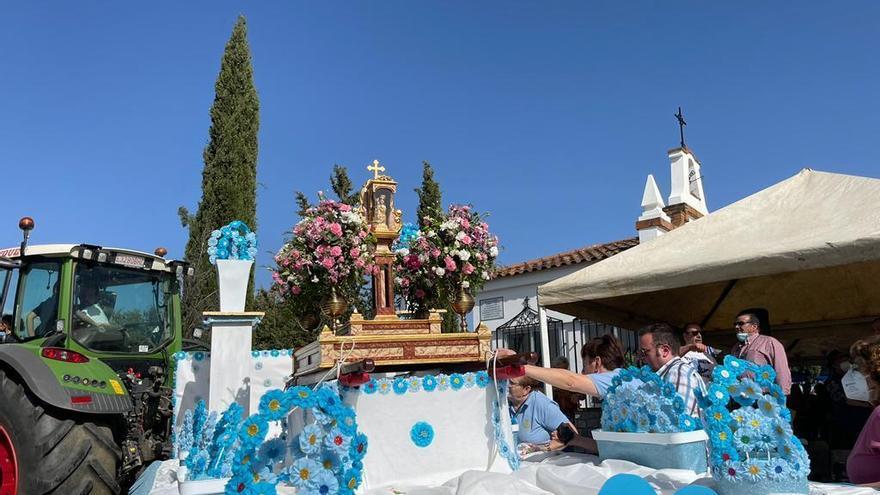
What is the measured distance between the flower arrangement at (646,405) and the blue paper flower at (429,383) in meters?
1.06

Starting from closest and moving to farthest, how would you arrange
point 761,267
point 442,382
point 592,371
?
point 442,382
point 761,267
point 592,371

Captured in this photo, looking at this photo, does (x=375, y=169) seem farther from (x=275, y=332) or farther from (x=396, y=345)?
(x=275, y=332)

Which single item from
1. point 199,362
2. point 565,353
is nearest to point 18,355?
point 199,362

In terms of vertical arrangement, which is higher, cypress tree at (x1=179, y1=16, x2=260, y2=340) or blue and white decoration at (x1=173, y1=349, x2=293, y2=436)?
cypress tree at (x1=179, y1=16, x2=260, y2=340)

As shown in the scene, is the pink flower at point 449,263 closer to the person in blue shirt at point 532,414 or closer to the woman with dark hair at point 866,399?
the person in blue shirt at point 532,414

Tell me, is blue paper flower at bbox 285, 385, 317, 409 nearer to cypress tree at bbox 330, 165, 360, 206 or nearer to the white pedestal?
the white pedestal

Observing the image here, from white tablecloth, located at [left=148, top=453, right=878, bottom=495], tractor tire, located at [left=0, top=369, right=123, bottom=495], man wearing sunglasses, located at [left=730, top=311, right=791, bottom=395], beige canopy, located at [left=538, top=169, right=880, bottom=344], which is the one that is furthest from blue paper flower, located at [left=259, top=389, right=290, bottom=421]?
man wearing sunglasses, located at [left=730, top=311, right=791, bottom=395]

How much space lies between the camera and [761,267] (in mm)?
3883

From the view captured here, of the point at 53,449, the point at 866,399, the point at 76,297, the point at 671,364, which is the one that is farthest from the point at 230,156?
the point at 866,399

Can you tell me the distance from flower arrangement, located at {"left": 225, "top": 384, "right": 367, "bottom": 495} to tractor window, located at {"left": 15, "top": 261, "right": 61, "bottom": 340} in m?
3.43

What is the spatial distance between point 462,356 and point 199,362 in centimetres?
289

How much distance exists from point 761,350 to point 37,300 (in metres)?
5.74

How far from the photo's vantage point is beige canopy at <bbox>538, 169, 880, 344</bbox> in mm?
3785

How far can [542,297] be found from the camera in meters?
5.08
